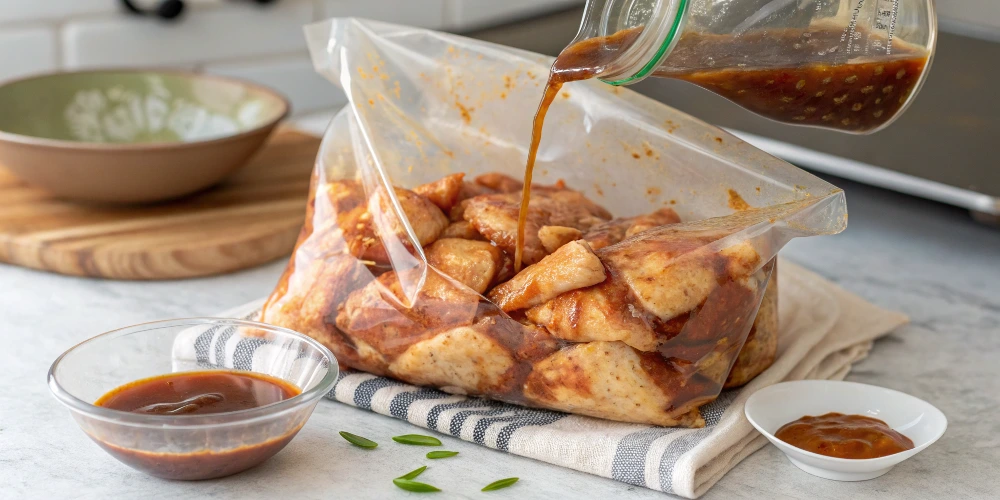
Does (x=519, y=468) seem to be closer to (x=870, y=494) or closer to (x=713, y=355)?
(x=713, y=355)

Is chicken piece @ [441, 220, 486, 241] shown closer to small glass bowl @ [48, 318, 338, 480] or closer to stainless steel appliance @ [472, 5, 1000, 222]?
small glass bowl @ [48, 318, 338, 480]

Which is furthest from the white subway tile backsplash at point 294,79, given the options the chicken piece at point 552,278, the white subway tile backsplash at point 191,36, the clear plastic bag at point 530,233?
the chicken piece at point 552,278

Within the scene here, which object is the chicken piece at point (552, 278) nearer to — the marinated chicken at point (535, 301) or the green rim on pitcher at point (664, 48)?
the marinated chicken at point (535, 301)

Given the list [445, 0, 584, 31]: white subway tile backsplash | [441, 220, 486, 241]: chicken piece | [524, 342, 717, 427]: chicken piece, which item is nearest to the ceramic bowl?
[441, 220, 486, 241]: chicken piece

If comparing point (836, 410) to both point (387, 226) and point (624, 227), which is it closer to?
point (624, 227)

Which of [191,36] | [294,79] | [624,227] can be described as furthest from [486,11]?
[624,227]

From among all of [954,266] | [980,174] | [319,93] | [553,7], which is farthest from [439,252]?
[553,7]
